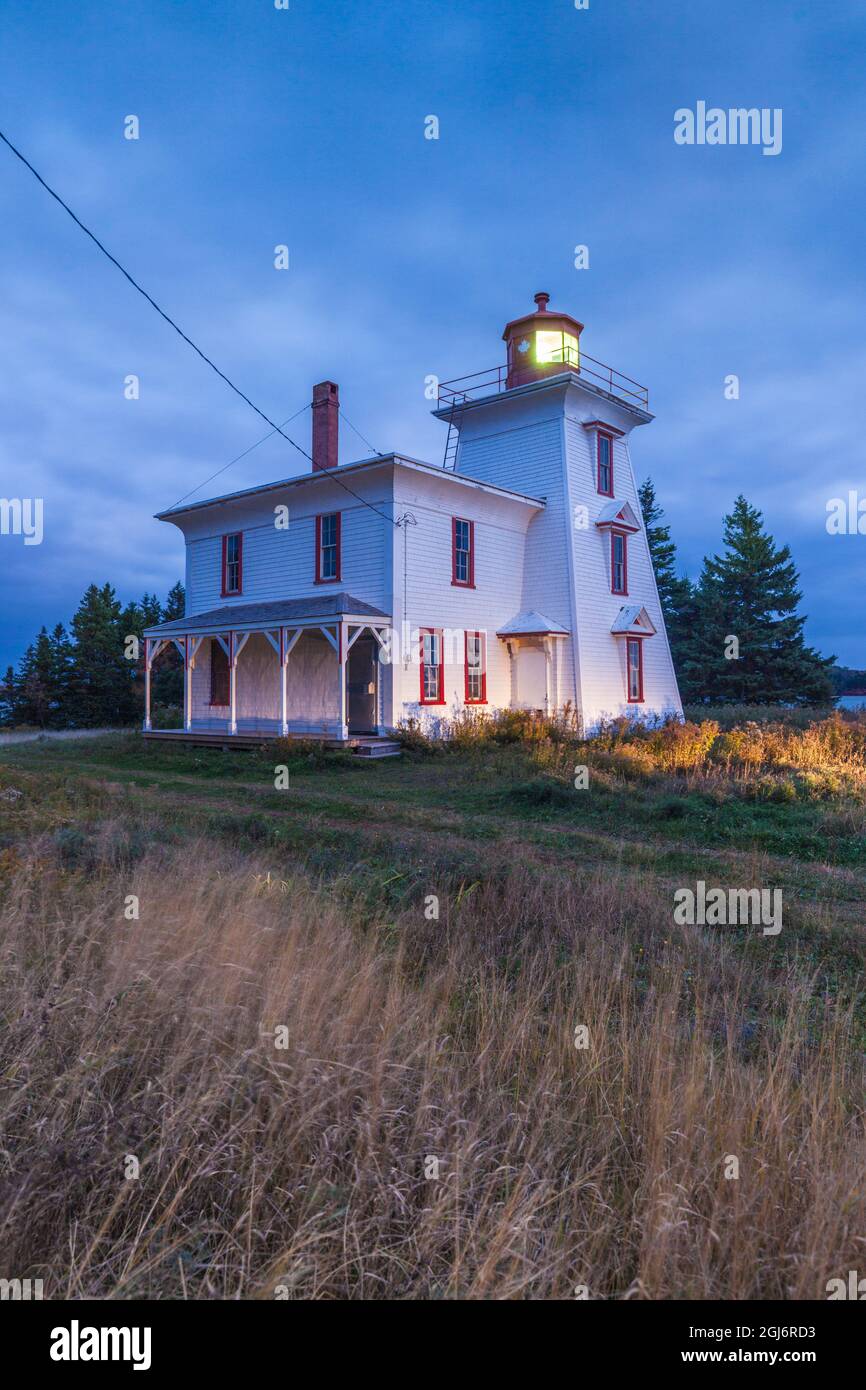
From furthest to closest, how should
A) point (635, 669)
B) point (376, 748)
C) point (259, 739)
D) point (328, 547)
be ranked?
point (635, 669) < point (328, 547) < point (259, 739) < point (376, 748)

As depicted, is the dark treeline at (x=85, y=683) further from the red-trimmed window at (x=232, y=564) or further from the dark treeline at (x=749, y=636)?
the dark treeline at (x=749, y=636)

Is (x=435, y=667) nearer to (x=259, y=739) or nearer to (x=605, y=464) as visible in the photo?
(x=259, y=739)

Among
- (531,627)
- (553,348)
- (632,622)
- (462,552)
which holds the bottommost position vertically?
(531,627)

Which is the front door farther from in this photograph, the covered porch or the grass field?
the grass field

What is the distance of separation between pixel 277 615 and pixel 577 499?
9.72 metres

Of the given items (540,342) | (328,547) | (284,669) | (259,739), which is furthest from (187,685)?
(540,342)

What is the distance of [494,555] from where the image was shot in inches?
912

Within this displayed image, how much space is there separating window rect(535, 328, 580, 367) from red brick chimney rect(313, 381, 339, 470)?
7.18 meters

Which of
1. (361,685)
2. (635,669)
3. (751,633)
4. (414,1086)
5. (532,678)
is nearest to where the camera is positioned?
(414,1086)

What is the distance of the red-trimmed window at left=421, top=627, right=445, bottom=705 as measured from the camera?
21.1 meters

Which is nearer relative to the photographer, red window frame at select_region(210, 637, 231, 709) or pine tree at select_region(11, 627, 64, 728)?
red window frame at select_region(210, 637, 231, 709)

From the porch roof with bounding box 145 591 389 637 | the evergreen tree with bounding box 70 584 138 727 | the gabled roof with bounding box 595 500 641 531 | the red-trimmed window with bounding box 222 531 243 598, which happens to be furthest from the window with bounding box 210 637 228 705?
the evergreen tree with bounding box 70 584 138 727

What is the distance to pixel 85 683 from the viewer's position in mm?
41719

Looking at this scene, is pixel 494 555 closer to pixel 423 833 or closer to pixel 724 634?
pixel 423 833
